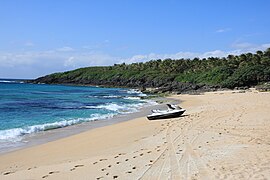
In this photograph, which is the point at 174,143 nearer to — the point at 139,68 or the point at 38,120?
the point at 38,120

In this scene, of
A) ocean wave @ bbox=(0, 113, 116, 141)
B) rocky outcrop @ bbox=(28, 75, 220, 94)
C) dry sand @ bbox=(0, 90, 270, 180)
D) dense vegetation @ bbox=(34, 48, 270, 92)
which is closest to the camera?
dry sand @ bbox=(0, 90, 270, 180)

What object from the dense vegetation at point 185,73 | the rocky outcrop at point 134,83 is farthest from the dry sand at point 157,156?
the dense vegetation at point 185,73

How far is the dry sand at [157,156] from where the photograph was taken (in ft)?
25.3

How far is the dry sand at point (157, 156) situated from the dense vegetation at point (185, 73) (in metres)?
51.1

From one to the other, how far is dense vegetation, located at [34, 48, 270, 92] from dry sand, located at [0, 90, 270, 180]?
51095 mm

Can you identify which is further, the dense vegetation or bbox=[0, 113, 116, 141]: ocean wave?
the dense vegetation

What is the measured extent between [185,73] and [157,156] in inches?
3201

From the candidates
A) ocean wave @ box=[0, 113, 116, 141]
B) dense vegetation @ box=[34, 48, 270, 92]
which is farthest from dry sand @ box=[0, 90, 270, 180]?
dense vegetation @ box=[34, 48, 270, 92]

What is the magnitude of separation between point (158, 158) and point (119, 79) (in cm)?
10069

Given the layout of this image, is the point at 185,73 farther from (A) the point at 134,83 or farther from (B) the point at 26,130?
(B) the point at 26,130

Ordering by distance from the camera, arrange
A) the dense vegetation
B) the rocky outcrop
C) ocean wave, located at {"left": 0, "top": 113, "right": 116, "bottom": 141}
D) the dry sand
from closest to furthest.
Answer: the dry sand, ocean wave, located at {"left": 0, "top": 113, "right": 116, "bottom": 141}, the dense vegetation, the rocky outcrop

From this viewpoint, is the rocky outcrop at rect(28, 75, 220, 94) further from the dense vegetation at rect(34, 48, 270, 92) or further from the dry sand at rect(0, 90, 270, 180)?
the dry sand at rect(0, 90, 270, 180)

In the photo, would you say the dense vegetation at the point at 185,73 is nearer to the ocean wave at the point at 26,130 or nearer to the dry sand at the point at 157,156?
the ocean wave at the point at 26,130

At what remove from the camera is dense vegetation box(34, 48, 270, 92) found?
210 feet
